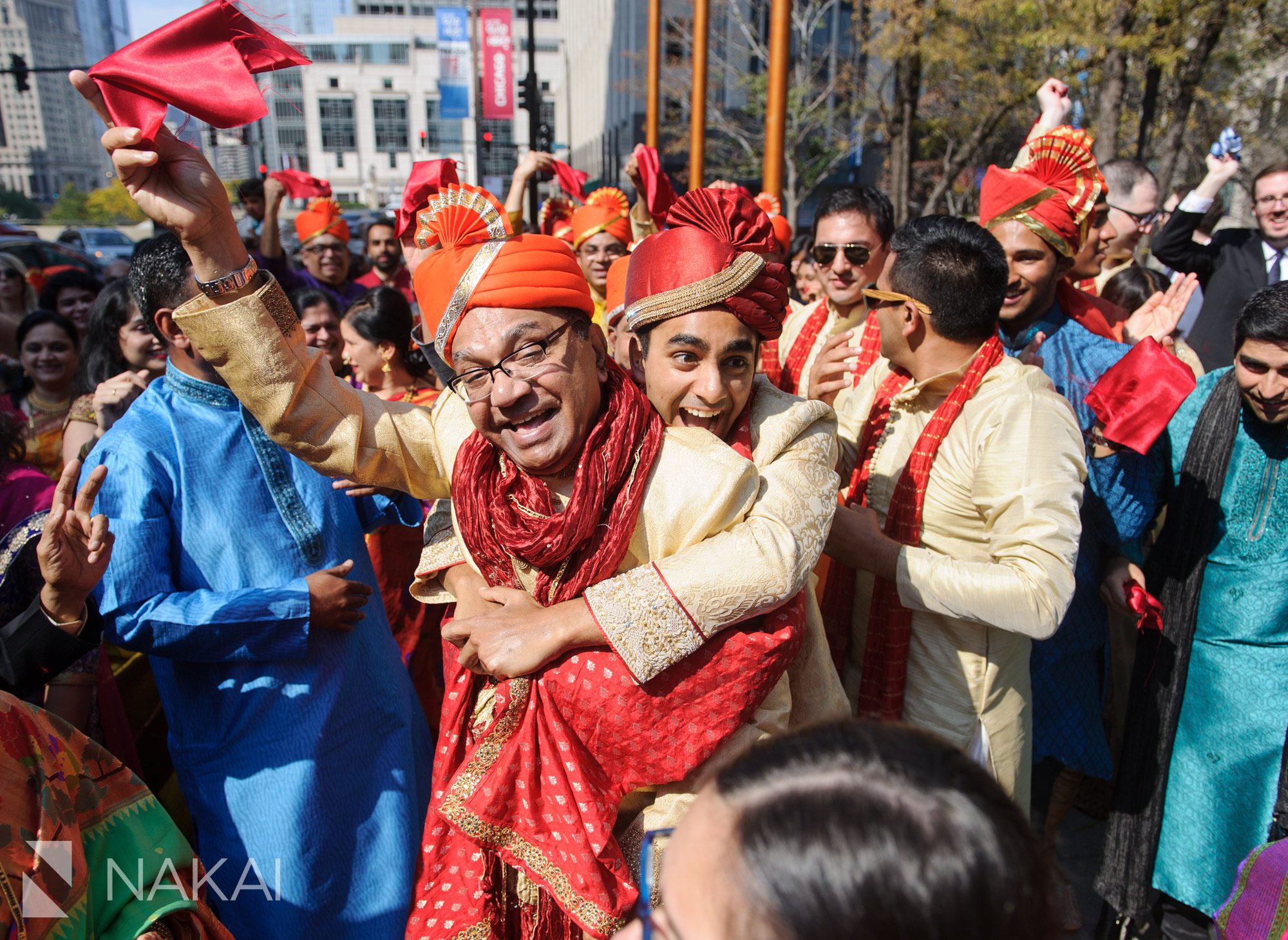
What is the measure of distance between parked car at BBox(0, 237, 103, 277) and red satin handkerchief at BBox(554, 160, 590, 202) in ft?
37.6

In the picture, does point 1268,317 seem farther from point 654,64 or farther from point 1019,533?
point 654,64

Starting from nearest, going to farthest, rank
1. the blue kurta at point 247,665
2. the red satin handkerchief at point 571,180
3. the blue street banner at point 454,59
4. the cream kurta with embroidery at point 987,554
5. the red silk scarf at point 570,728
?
the red silk scarf at point 570,728 → the cream kurta with embroidery at point 987,554 → the blue kurta at point 247,665 → the red satin handkerchief at point 571,180 → the blue street banner at point 454,59

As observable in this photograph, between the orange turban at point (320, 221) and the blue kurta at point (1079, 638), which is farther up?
the orange turban at point (320, 221)

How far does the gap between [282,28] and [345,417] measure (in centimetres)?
74

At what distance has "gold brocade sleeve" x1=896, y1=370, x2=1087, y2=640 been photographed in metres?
2.06

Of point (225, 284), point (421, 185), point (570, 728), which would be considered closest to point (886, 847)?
point (570, 728)

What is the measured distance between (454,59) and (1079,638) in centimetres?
2645

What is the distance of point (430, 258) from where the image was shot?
174 centimetres

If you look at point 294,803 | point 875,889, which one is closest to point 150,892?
point 294,803

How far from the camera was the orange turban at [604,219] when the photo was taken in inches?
212

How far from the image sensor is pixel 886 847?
76 cm

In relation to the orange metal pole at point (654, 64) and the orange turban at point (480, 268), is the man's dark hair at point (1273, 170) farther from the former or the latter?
the orange metal pole at point (654, 64)

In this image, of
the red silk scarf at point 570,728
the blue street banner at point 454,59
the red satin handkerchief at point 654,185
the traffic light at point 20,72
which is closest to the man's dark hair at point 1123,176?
the red satin handkerchief at point 654,185

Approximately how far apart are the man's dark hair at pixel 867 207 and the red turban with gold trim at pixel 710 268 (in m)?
1.80
